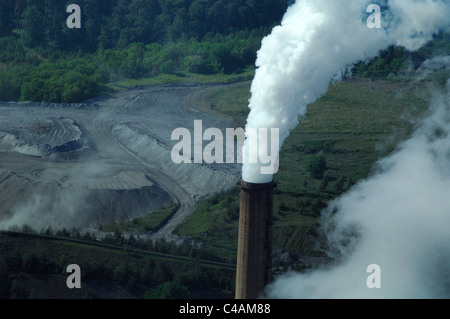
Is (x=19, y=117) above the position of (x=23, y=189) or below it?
above

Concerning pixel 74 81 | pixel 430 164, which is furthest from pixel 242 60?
pixel 430 164

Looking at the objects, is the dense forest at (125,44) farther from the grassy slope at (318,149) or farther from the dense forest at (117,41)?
the grassy slope at (318,149)

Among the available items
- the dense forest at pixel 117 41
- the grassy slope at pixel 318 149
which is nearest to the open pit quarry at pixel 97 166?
the grassy slope at pixel 318 149

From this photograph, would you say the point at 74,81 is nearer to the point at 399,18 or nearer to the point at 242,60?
the point at 242,60

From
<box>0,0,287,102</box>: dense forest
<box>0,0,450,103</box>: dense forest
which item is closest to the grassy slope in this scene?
<box>0,0,450,103</box>: dense forest

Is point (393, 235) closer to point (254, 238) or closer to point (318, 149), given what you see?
point (254, 238)

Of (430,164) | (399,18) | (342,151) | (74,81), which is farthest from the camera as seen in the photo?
(74,81)

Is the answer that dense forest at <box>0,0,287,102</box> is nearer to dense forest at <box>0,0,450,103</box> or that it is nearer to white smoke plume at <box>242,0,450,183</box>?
dense forest at <box>0,0,450,103</box>
